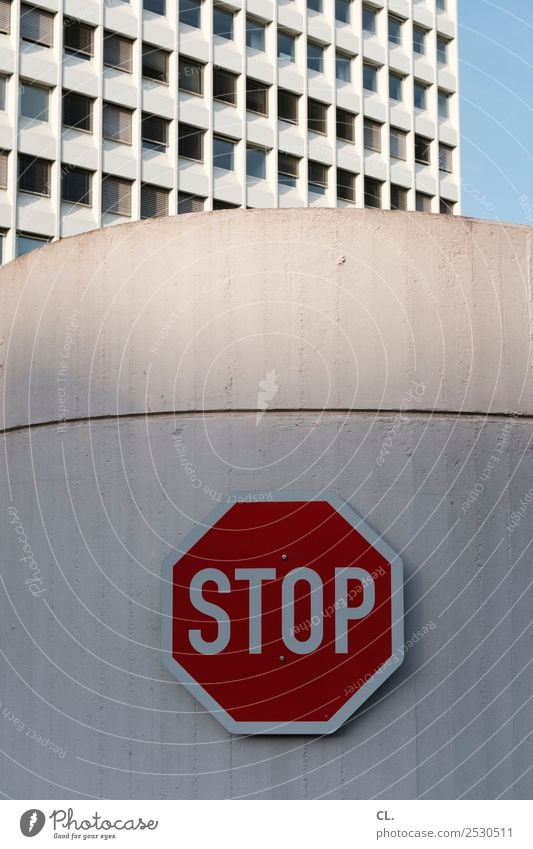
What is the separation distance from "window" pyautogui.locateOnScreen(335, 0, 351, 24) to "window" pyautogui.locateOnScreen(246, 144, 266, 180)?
807cm

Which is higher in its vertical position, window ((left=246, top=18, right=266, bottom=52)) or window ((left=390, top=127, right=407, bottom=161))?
window ((left=246, top=18, right=266, bottom=52))

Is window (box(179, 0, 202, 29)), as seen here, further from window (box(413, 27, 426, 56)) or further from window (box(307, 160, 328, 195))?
window (box(413, 27, 426, 56))

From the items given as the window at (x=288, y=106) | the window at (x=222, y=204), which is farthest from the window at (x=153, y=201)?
the window at (x=288, y=106)

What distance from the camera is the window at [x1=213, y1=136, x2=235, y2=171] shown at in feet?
149

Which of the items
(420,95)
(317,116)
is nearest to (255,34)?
(317,116)

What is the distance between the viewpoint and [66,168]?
40781mm

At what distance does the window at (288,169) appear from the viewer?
47562mm

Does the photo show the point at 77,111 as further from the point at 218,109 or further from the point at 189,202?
the point at 218,109

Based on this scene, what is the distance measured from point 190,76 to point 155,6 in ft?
8.85

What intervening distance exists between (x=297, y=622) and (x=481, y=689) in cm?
139

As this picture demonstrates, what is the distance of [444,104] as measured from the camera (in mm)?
55500

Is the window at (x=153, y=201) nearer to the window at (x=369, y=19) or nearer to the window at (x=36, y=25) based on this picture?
the window at (x=36, y=25)

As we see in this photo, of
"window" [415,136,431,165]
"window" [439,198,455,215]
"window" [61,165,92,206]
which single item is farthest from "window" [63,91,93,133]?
"window" [439,198,455,215]
